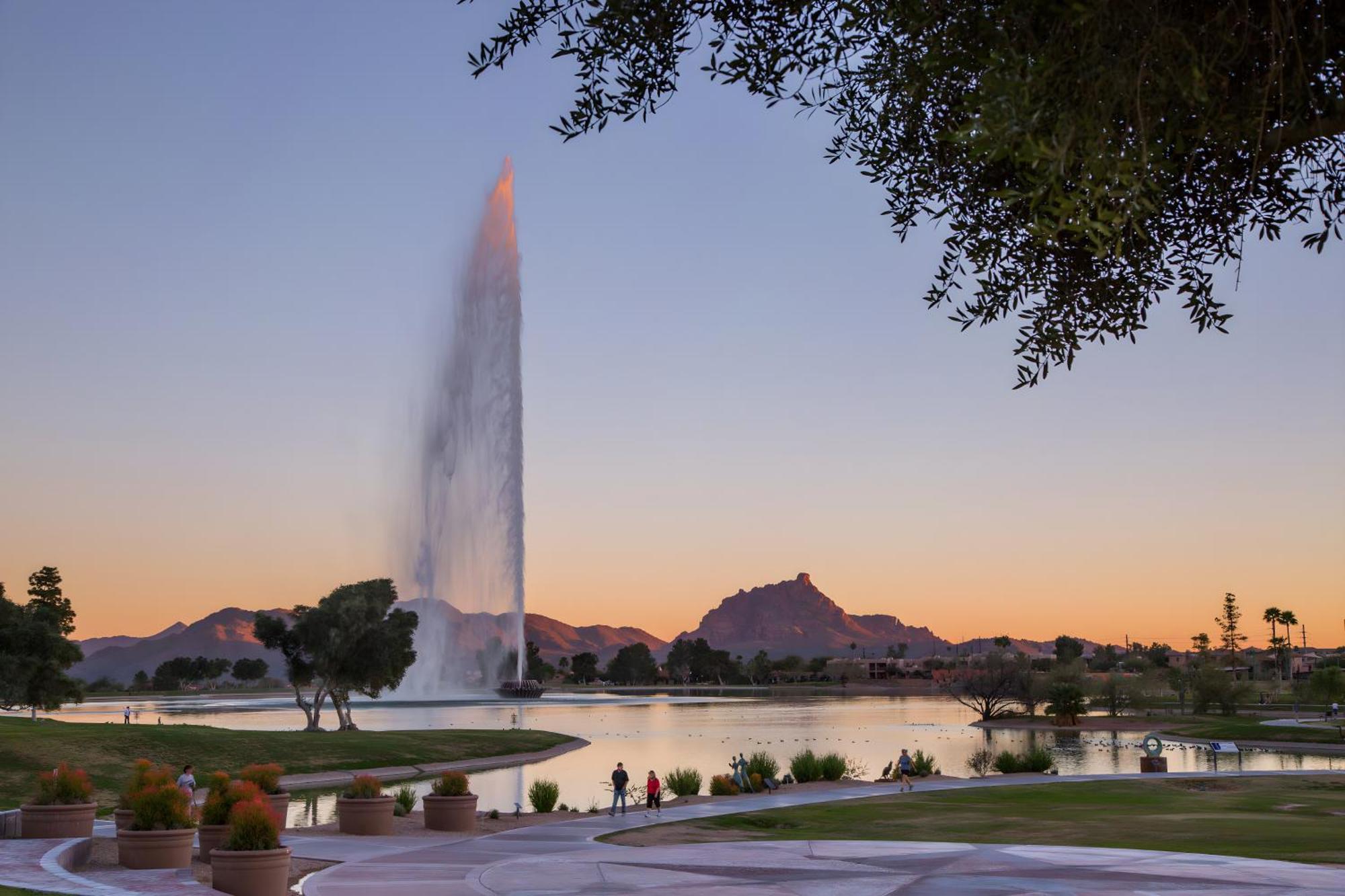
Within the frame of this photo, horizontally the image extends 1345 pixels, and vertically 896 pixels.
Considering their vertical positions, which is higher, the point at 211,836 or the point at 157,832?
the point at 157,832

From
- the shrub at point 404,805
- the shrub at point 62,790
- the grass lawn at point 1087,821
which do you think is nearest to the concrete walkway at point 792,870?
the grass lawn at point 1087,821

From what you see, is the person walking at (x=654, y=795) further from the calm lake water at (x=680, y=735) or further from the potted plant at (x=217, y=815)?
the potted plant at (x=217, y=815)

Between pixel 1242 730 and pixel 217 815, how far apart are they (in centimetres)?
7769

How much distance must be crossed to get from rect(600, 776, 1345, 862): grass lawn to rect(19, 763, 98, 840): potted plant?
38.5ft

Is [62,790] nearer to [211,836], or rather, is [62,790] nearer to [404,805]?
[211,836]

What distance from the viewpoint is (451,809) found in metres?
32.3

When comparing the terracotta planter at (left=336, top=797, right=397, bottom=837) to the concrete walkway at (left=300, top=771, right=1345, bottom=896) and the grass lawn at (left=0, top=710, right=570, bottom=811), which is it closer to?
the concrete walkway at (left=300, top=771, right=1345, bottom=896)

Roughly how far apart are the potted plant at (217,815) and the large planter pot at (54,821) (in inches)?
120

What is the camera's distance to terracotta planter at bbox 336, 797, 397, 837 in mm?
30453

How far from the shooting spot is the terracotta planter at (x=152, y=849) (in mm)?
22172

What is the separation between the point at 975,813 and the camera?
34.0 meters

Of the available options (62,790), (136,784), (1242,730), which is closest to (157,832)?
(136,784)

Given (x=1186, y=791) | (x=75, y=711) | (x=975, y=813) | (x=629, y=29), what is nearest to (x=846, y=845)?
(x=975, y=813)

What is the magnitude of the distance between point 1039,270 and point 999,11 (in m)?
2.97
